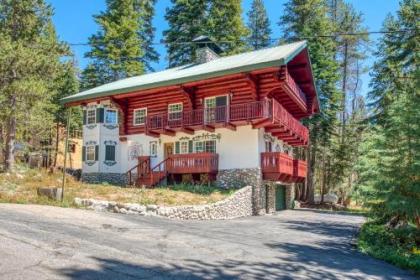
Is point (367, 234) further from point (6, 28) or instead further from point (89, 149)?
point (6, 28)

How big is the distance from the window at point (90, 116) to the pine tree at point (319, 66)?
19.2 meters

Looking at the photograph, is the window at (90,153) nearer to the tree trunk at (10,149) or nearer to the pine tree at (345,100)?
the tree trunk at (10,149)

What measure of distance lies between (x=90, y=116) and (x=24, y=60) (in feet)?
24.2

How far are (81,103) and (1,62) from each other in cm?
733

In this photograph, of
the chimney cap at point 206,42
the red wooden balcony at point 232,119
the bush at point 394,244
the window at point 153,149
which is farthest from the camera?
the chimney cap at point 206,42

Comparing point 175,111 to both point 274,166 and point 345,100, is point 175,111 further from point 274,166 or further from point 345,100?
point 345,100

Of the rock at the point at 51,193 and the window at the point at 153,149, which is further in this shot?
the window at the point at 153,149

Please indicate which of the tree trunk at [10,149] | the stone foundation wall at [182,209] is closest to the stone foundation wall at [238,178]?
the stone foundation wall at [182,209]

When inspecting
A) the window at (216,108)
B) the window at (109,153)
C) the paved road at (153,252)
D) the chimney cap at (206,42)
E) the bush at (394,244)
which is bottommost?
the bush at (394,244)

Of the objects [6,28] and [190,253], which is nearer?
[190,253]

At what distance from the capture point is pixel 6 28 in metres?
26.6

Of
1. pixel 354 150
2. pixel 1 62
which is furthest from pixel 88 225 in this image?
pixel 354 150

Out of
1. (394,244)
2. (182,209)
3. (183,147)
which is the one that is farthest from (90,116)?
(394,244)

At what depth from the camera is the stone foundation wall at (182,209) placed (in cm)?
1712
